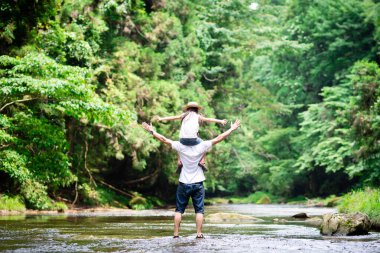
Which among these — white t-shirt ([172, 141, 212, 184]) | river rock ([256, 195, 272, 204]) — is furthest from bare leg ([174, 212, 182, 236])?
river rock ([256, 195, 272, 204])

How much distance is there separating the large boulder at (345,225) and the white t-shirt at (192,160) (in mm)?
2782

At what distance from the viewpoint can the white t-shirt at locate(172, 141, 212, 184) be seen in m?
9.16

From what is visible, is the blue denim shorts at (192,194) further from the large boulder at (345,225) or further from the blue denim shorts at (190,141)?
the large boulder at (345,225)

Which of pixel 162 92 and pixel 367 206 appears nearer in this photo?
pixel 367 206

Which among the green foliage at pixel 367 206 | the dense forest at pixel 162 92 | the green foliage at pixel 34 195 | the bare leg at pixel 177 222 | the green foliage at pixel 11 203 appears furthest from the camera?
the green foliage at pixel 34 195

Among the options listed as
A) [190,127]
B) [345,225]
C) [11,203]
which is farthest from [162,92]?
[190,127]

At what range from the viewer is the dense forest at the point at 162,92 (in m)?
16.9

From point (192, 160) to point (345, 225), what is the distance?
318 cm

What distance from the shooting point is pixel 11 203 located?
19.1 m

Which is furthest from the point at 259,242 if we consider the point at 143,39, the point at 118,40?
the point at 143,39

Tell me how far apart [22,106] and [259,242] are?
12846 millimetres

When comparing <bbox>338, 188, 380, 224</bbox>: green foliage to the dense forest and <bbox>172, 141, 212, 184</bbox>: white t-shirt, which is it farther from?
the dense forest

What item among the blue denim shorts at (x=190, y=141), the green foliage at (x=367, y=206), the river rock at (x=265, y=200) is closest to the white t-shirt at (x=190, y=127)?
the blue denim shorts at (x=190, y=141)

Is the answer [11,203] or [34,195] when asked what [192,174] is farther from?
[34,195]
